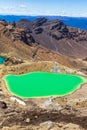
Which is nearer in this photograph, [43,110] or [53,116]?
[53,116]

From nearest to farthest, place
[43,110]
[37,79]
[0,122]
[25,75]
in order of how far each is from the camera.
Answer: [0,122]
[43,110]
[37,79]
[25,75]

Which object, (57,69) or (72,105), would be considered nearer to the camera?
(72,105)

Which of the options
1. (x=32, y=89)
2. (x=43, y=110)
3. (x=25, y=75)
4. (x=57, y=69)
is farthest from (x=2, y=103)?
(x=57, y=69)

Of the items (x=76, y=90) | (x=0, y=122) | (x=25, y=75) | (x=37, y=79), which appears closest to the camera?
(x=0, y=122)

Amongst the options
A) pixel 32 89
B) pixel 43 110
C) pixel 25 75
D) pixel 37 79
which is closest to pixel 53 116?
pixel 43 110

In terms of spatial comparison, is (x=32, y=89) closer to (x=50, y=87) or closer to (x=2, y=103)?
(x=50, y=87)

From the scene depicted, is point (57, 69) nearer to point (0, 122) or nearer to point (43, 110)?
point (43, 110)
